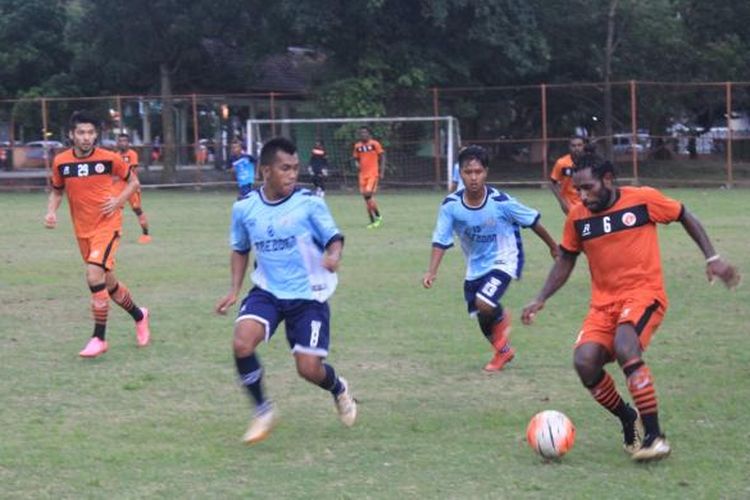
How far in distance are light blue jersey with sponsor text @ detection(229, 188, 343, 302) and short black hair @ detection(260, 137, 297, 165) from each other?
23 cm

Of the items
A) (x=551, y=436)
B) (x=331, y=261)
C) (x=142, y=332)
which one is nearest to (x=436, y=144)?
(x=142, y=332)

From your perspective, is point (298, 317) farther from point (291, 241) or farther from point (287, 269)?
point (291, 241)

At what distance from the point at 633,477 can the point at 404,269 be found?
9.81 meters

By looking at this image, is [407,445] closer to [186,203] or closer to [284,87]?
[186,203]

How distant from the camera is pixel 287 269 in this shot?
7.25 m

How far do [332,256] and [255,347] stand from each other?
66 centimetres

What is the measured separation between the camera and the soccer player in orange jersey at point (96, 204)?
10.2 meters

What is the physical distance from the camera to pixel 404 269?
16.0 meters

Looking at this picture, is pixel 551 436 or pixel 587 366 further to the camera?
pixel 587 366

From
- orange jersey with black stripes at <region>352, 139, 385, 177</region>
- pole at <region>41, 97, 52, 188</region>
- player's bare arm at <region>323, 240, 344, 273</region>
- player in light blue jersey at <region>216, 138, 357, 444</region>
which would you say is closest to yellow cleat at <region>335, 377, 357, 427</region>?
player in light blue jersey at <region>216, 138, 357, 444</region>

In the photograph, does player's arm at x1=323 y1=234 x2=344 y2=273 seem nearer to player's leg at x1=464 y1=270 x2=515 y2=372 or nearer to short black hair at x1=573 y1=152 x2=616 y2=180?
short black hair at x1=573 y1=152 x2=616 y2=180

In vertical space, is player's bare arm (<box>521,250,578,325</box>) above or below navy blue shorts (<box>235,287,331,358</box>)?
above

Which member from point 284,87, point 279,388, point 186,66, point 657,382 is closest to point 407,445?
point 279,388

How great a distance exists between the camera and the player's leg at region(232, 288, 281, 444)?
704 cm
